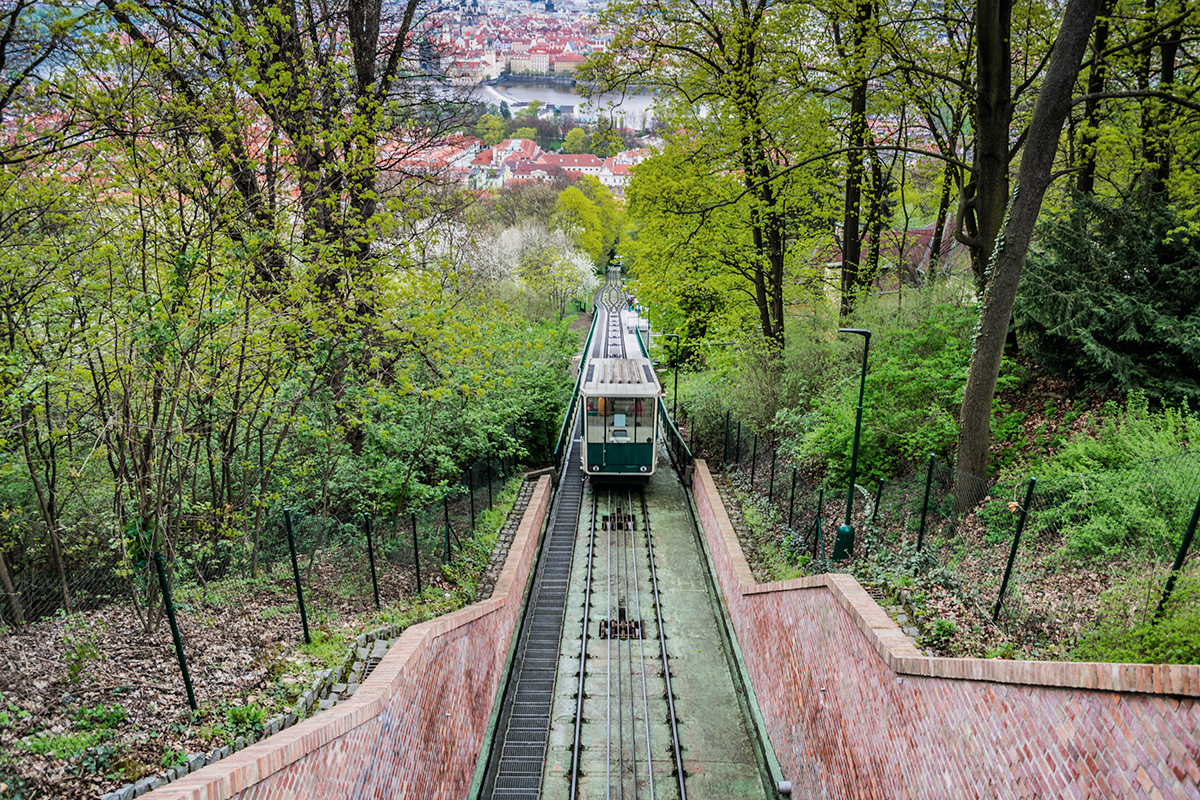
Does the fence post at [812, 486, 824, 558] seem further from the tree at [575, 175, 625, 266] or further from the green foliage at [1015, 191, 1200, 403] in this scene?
the tree at [575, 175, 625, 266]

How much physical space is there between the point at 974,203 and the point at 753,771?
336 inches

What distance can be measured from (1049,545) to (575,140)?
9939 cm

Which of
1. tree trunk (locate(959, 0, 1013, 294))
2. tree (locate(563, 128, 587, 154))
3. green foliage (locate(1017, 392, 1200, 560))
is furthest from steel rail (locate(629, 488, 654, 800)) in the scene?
tree (locate(563, 128, 587, 154))

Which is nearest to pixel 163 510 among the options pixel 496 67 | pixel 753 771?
pixel 753 771

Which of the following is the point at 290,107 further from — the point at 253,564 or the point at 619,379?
the point at 619,379

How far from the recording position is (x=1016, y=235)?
313 inches

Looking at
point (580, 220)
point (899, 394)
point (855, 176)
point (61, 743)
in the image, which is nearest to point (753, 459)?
point (899, 394)

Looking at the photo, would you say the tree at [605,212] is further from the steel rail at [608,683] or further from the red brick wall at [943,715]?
the red brick wall at [943,715]

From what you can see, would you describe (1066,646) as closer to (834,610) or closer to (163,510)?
(834,610)

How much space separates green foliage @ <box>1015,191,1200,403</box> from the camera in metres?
8.73

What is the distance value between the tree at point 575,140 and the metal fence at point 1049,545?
9599 centimetres

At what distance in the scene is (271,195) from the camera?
7852mm

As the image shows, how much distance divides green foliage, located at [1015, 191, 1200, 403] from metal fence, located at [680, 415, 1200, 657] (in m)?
2.37

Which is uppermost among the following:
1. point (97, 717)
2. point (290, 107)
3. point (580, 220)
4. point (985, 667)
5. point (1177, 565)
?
point (580, 220)
